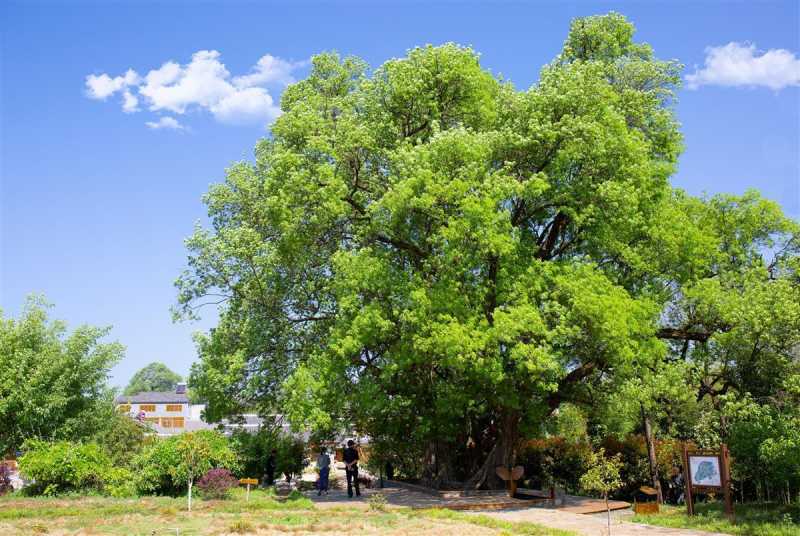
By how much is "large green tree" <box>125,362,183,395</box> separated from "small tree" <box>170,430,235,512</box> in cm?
12240

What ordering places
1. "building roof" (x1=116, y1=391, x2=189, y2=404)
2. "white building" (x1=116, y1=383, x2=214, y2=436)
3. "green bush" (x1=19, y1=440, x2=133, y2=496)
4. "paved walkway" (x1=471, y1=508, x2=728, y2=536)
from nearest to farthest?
"paved walkway" (x1=471, y1=508, x2=728, y2=536), "green bush" (x1=19, y1=440, x2=133, y2=496), "white building" (x1=116, y1=383, x2=214, y2=436), "building roof" (x1=116, y1=391, x2=189, y2=404)

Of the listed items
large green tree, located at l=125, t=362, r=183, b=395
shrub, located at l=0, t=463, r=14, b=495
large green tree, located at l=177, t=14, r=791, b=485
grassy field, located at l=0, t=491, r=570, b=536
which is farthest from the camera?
large green tree, located at l=125, t=362, r=183, b=395

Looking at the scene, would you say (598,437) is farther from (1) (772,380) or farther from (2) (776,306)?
(2) (776,306)

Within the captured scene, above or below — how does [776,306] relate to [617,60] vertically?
below

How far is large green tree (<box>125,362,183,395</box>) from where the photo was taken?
137m

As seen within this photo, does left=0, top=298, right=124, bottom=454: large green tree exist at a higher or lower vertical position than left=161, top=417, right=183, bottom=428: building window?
higher

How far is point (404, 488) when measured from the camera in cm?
2397

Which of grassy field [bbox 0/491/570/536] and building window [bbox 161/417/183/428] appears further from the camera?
building window [bbox 161/417/183/428]

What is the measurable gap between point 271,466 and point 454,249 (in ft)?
35.3

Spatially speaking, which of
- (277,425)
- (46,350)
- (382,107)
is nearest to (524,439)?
(277,425)

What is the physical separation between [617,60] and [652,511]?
1537 centimetres

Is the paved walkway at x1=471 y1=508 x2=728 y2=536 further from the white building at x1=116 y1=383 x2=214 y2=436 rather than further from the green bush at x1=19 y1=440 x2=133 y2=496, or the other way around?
the white building at x1=116 y1=383 x2=214 y2=436

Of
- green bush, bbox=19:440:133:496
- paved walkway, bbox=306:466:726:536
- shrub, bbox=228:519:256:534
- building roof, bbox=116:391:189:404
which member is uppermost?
building roof, bbox=116:391:189:404

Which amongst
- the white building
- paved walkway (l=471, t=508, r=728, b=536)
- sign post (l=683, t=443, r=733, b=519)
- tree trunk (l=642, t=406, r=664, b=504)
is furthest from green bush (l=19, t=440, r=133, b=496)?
the white building
